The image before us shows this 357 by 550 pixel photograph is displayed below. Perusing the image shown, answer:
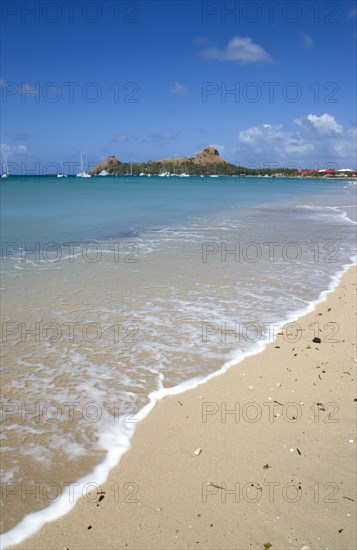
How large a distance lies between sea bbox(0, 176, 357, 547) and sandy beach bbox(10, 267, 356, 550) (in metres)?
0.28

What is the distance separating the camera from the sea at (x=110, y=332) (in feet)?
13.6

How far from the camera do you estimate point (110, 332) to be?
7.32m

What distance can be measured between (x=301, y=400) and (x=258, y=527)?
206cm

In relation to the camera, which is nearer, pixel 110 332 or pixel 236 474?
pixel 236 474

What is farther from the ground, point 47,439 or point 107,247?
point 107,247

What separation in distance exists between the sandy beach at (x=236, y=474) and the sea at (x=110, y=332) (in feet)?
0.91

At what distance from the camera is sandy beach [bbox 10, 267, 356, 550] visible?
3.32m

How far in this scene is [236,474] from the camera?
12.8 feet

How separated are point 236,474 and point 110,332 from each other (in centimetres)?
395

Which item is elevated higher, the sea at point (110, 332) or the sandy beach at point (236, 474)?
the sea at point (110, 332)

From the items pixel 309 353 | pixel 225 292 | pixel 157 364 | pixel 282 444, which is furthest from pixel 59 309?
pixel 282 444

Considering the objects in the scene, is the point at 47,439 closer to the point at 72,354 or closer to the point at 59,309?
the point at 72,354

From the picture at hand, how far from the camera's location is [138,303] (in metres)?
8.88

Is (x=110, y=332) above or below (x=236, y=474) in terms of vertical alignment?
above
